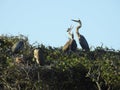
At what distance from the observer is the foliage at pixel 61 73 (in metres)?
25.9

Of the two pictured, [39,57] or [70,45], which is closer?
[39,57]

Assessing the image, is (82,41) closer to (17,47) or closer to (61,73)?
(17,47)

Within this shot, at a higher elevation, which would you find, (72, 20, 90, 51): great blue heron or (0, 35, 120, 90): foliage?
(72, 20, 90, 51): great blue heron

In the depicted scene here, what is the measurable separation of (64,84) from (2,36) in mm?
6237

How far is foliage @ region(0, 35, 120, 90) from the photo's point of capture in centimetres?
2586

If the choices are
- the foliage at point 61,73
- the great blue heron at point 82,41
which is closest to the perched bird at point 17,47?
the foliage at point 61,73

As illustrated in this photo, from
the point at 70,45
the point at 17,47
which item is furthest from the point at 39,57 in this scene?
the point at 70,45

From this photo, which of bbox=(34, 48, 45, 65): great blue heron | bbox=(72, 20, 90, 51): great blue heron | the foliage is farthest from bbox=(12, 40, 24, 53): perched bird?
bbox=(72, 20, 90, 51): great blue heron

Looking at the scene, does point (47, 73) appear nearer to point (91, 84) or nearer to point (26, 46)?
point (91, 84)

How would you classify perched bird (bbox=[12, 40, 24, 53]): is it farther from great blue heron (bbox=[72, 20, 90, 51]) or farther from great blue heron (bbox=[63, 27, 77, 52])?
great blue heron (bbox=[72, 20, 90, 51])

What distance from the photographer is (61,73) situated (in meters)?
26.9

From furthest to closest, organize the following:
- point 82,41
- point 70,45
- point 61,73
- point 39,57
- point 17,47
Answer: point 82,41
point 70,45
point 17,47
point 39,57
point 61,73

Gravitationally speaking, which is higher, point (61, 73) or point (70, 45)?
point (70, 45)

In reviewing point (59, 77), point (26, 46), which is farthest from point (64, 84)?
point (26, 46)
